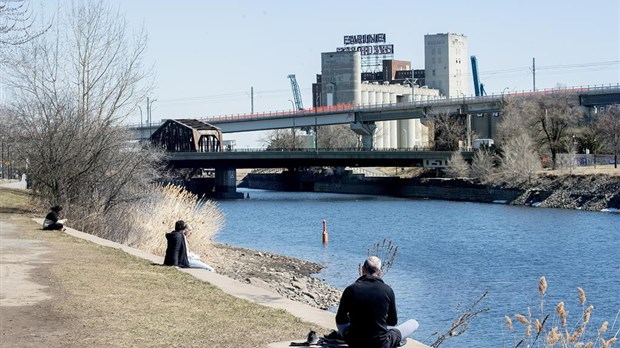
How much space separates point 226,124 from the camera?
140000 millimetres

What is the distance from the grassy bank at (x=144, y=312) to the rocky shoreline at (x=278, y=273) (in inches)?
323

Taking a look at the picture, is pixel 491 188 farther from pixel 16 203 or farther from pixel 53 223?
pixel 53 223

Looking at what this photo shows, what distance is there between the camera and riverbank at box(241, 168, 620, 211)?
7838 cm

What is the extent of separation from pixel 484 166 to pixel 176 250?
80.0 meters

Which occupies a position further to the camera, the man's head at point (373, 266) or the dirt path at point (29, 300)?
the dirt path at point (29, 300)

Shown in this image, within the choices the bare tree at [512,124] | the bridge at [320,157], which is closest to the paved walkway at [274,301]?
the bare tree at [512,124]

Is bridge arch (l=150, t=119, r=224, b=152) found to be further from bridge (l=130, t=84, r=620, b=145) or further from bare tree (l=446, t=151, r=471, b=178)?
bare tree (l=446, t=151, r=471, b=178)

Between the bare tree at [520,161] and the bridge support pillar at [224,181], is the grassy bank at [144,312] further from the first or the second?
the bridge support pillar at [224,181]

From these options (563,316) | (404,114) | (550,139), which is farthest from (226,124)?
(563,316)

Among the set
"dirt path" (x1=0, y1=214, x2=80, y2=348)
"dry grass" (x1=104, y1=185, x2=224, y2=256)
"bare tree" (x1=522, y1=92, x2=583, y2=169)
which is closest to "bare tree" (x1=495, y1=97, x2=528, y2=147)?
"bare tree" (x1=522, y1=92, x2=583, y2=169)

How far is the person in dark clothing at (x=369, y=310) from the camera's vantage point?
11.2 m

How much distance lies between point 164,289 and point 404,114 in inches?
4268

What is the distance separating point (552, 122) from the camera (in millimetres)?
96688

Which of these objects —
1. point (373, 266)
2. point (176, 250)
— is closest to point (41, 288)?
point (176, 250)
